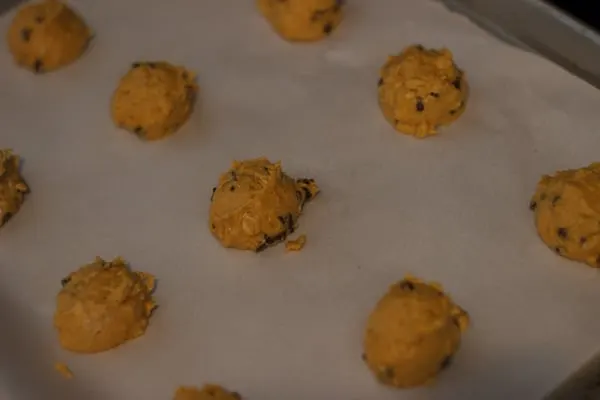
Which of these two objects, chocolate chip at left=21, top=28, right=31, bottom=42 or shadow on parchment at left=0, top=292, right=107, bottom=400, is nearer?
shadow on parchment at left=0, top=292, right=107, bottom=400

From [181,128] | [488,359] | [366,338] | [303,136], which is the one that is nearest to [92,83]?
[181,128]

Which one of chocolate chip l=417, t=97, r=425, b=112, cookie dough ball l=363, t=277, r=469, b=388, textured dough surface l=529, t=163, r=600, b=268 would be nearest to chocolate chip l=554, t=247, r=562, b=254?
textured dough surface l=529, t=163, r=600, b=268

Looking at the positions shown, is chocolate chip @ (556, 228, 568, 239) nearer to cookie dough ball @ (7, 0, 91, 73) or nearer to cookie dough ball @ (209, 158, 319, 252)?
cookie dough ball @ (209, 158, 319, 252)

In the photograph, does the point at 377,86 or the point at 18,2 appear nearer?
the point at 377,86

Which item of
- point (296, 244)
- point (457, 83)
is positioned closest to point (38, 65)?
point (296, 244)

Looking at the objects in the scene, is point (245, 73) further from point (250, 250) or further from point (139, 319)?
point (139, 319)
